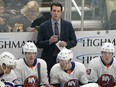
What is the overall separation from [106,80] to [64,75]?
2.33 feet

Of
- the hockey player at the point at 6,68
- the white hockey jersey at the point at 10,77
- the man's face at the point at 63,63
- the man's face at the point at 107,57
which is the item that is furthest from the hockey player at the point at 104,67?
the hockey player at the point at 6,68

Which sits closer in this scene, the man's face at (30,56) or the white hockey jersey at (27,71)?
the man's face at (30,56)

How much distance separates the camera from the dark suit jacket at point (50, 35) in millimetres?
10345

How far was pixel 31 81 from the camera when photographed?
948 centimetres

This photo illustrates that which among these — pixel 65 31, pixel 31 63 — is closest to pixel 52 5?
pixel 65 31

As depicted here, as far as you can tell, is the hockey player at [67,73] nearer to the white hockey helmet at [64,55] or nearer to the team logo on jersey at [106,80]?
the white hockey helmet at [64,55]

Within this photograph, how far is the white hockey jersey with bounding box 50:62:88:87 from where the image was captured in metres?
9.62

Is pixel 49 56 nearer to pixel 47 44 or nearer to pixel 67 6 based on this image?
pixel 47 44

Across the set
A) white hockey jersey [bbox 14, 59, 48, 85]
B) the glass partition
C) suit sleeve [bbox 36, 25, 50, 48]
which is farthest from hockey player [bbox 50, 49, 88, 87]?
the glass partition

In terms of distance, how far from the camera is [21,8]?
1073cm

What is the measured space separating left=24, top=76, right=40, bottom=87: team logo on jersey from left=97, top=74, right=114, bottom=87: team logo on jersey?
1.02m

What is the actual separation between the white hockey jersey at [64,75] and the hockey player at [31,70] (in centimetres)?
13

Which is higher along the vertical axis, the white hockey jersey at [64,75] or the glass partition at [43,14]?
the glass partition at [43,14]

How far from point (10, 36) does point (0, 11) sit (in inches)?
18.8
